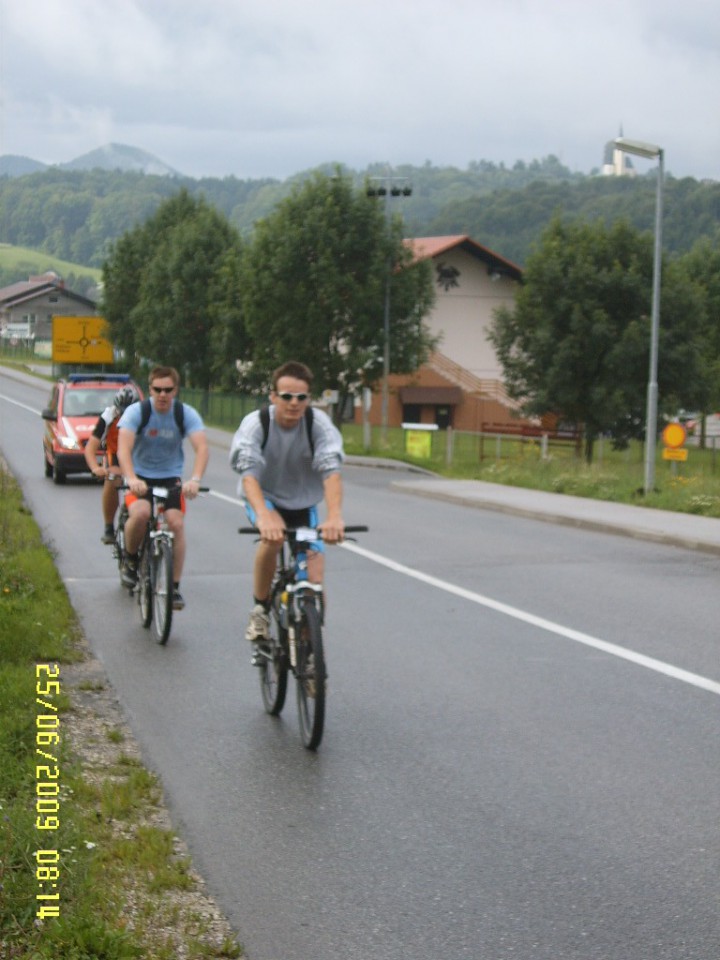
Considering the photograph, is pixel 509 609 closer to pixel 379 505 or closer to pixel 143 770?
pixel 143 770

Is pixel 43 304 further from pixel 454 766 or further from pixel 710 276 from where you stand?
pixel 454 766

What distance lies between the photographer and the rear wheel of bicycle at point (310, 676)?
20.8 ft

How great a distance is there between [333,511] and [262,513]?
0.34m

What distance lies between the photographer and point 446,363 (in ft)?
227

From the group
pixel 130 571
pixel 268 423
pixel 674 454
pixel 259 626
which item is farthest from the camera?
pixel 674 454

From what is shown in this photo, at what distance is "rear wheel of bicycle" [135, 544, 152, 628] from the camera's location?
32.5 ft

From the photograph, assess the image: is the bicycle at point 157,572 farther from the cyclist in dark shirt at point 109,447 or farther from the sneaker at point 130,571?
the cyclist in dark shirt at point 109,447

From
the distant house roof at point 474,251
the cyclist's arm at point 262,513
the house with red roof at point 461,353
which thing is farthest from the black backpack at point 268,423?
the distant house roof at point 474,251

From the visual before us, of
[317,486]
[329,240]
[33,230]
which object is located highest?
[33,230]

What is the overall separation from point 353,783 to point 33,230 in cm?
19007

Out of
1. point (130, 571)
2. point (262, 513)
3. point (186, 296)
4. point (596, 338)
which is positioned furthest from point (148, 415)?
point (186, 296)

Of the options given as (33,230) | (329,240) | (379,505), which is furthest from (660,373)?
(33,230)

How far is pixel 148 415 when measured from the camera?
33.0 feet

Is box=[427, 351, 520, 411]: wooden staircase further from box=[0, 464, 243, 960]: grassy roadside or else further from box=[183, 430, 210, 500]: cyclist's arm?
box=[0, 464, 243, 960]: grassy roadside
